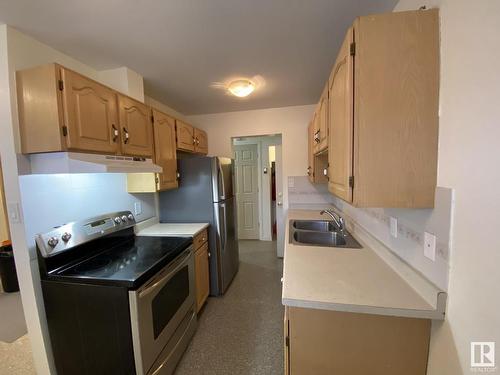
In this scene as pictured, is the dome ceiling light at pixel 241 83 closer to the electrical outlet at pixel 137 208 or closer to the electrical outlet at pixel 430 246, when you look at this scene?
the electrical outlet at pixel 137 208

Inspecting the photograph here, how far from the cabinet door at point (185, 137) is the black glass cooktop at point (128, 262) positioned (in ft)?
3.68

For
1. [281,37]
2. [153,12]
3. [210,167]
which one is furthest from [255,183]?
[153,12]

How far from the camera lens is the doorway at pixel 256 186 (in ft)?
13.8

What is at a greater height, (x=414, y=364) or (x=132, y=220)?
(x=132, y=220)

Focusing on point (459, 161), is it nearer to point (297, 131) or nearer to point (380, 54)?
point (380, 54)

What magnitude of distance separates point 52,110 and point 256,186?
3.41 m

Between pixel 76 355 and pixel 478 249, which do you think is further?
pixel 76 355

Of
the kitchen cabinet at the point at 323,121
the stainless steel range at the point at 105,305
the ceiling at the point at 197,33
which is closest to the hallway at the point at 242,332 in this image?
the stainless steel range at the point at 105,305

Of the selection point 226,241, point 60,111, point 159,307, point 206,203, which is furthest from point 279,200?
point 60,111

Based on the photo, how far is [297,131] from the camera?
10.4ft

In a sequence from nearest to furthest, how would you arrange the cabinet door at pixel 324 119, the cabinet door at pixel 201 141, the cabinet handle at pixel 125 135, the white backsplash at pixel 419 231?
the white backsplash at pixel 419 231 < the cabinet door at pixel 324 119 < the cabinet handle at pixel 125 135 < the cabinet door at pixel 201 141

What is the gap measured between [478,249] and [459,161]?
0.30 m

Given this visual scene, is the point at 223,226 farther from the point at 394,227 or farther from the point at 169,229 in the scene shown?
the point at 394,227

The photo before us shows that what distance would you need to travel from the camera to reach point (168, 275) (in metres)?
1.53
